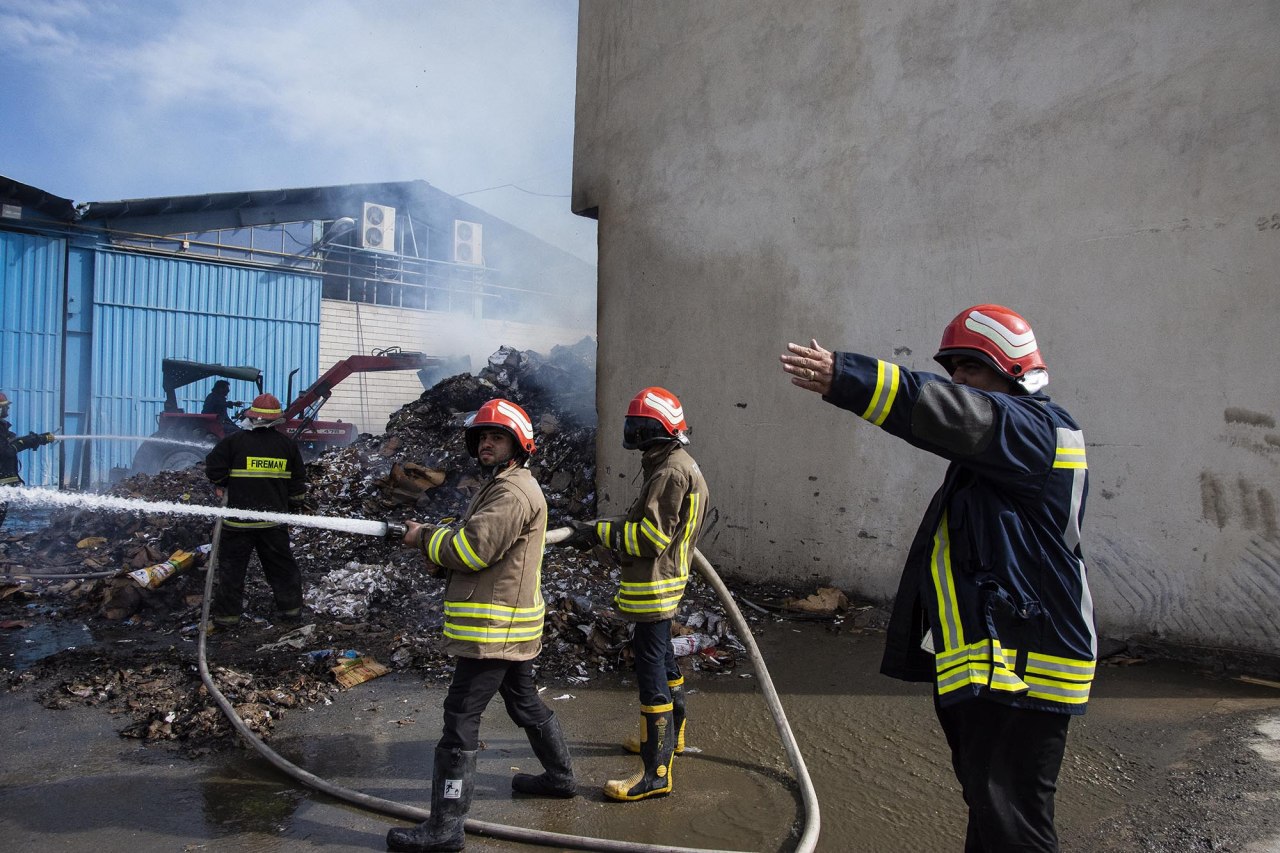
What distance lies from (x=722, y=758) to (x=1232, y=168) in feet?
14.1

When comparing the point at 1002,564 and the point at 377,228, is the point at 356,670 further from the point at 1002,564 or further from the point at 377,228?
the point at 377,228

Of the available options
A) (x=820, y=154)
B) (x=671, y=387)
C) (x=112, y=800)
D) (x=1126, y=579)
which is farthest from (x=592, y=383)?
(x=112, y=800)

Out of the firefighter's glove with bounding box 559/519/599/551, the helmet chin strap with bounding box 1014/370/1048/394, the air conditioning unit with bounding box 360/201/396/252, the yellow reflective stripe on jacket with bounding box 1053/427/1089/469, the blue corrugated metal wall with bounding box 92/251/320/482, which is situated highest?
the air conditioning unit with bounding box 360/201/396/252

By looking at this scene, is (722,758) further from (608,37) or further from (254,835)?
(608,37)

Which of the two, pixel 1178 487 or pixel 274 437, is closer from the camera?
pixel 1178 487

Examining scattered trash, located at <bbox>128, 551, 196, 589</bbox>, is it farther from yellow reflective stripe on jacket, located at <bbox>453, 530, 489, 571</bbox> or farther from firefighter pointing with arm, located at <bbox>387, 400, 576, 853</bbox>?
yellow reflective stripe on jacket, located at <bbox>453, 530, 489, 571</bbox>

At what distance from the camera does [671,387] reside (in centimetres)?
729

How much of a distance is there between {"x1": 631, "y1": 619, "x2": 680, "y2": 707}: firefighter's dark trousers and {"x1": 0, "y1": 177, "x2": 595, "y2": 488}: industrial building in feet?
45.4

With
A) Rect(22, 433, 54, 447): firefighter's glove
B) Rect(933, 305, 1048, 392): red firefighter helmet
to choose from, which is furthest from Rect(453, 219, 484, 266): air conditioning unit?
Rect(933, 305, 1048, 392): red firefighter helmet

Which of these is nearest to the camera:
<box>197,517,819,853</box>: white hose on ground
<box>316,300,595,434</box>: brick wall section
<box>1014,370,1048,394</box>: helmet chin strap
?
<box>1014,370,1048,394</box>: helmet chin strap

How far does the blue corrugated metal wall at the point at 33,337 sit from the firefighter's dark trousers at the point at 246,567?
33.4ft

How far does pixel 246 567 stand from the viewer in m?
6.13

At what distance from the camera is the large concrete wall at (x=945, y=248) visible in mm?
4551

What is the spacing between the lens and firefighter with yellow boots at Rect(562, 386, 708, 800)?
3.41 metres
